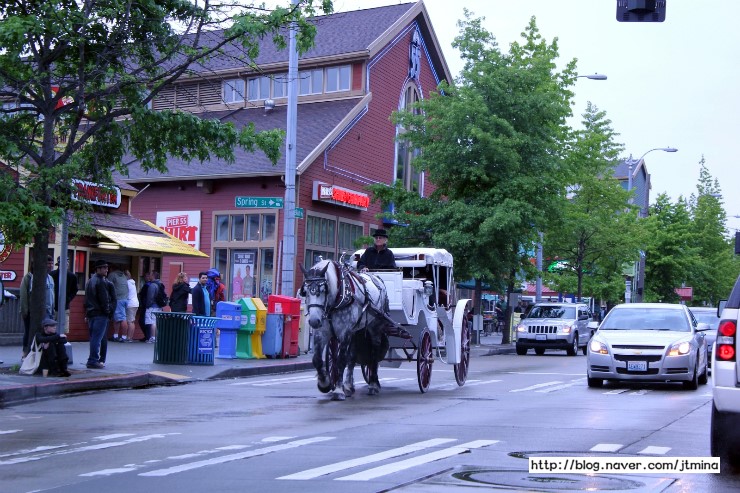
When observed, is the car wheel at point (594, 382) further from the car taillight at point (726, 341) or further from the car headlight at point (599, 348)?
the car taillight at point (726, 341)

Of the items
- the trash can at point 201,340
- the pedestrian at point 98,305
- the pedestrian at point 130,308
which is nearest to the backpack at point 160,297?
the pedestrian at point 130,308

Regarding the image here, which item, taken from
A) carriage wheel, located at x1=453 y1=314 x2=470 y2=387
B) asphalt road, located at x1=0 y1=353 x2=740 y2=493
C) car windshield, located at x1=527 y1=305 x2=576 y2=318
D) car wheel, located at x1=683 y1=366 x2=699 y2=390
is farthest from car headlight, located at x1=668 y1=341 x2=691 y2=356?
car windshield, located at x1=527 y1=305 x2=576 y2=318

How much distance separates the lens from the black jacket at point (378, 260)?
17.9 metres

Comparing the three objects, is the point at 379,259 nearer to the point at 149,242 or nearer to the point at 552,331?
the point at 149,242

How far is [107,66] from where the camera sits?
1809 cm

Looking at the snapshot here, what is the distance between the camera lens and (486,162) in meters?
37.0

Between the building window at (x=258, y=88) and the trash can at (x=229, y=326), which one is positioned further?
the building window at (x=258, y=88)

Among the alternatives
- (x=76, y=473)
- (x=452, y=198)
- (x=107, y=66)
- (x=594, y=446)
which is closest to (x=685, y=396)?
(x=594, y=446)

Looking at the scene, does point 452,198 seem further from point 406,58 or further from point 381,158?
point 406,58

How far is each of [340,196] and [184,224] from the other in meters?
5.83

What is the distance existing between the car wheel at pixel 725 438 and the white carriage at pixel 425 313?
7.59 metres

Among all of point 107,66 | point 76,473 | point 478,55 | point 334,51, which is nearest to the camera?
point 76,473

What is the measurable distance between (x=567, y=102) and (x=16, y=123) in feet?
86.5

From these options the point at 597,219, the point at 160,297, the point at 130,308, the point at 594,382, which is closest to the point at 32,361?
the point at 594,382
